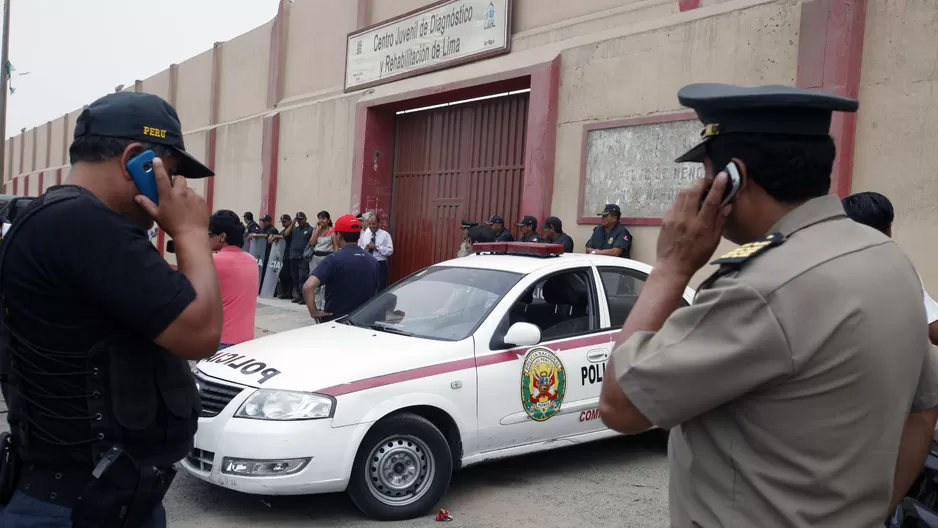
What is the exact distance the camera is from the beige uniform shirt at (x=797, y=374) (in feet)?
4.60

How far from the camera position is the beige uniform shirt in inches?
55.2

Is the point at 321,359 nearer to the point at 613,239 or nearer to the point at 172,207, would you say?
the point at 172,207

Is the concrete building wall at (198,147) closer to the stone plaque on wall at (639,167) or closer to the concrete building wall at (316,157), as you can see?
the concrete building wall at (316,157)

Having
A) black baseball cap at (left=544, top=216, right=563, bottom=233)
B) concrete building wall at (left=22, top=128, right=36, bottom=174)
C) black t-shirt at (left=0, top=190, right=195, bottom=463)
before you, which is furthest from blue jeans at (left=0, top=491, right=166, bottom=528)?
concrete building wall at (left=22, top=128, right=36, bottom=174)

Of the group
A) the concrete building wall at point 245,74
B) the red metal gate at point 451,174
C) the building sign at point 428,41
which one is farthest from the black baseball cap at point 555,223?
the concrete building wall at point 245,74

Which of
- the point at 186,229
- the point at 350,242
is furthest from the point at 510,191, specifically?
the point at 186,229

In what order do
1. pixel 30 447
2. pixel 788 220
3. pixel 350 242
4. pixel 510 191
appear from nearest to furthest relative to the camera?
pixel 788 220 < pixel 30 447 < pixel 350 242 < pixel 510 191

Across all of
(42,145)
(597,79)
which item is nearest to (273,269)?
(597,79)

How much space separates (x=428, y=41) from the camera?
13.0 m

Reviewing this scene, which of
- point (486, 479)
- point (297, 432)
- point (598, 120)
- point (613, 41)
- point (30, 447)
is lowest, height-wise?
point (486, 479)

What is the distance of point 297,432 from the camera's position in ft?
14.0

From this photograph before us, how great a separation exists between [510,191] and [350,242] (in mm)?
5219

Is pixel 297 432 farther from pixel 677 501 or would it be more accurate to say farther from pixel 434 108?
pixel 434 108

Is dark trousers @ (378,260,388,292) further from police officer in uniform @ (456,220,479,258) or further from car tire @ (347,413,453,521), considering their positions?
car tire @ (347,413,453,521)
